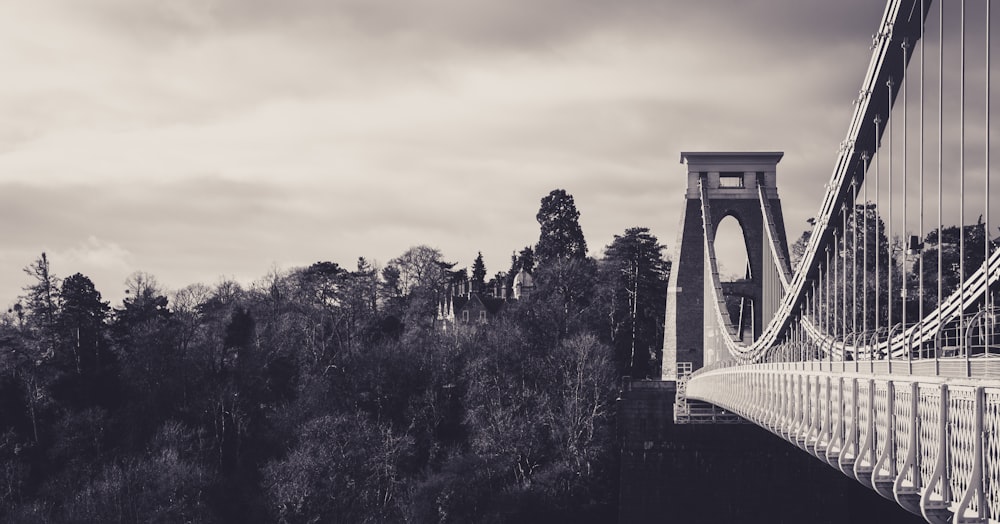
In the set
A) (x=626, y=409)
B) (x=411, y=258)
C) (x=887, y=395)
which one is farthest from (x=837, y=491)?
(x=411, y=258)

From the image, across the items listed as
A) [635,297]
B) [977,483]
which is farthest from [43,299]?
[977,483]

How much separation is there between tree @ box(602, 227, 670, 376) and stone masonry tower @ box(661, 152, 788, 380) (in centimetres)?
703

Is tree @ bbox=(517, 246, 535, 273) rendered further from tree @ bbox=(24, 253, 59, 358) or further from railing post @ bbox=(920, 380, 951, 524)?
railing post @ bbox=(920, 380, 951, 524)

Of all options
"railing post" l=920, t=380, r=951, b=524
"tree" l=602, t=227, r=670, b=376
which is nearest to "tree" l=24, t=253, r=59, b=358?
"tree" l=602, t=227, r=670, b=376

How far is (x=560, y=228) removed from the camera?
205ft

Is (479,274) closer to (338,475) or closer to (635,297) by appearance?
(635,297)

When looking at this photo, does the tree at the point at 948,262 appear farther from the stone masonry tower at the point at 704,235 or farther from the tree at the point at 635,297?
the tree at the point at 635,297

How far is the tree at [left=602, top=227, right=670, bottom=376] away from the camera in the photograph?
5238 centimetres

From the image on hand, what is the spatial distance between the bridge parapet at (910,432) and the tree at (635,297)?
118 feet

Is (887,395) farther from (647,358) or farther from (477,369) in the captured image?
(647,358)

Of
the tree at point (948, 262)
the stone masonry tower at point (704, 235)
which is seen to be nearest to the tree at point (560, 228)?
the stone masonry tower at point (704, 235)

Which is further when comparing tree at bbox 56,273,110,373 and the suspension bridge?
tree at bbox 56,273,110,373

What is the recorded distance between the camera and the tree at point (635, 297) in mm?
52375

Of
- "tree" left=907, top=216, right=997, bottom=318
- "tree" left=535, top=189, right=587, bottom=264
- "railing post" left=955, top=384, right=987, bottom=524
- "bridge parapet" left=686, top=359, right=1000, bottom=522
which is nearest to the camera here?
"railing post" left=955, top=384, right=987, bottom=524
